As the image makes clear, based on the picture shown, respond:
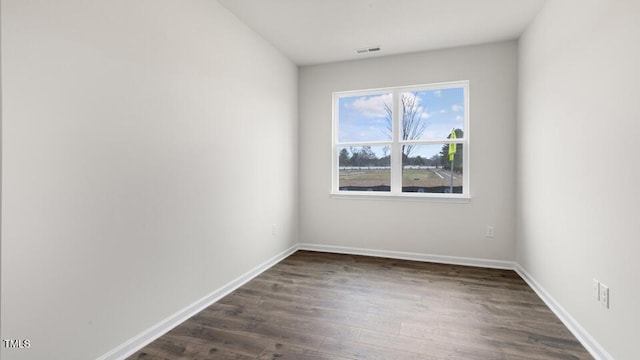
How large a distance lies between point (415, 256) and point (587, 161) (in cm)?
224

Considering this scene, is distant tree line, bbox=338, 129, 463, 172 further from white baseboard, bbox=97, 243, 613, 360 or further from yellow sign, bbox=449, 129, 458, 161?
white baseboard, bbox=97, 243, 613, 360

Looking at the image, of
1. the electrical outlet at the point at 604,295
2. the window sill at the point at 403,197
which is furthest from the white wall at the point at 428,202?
the electrical outlet at the point at 604,295

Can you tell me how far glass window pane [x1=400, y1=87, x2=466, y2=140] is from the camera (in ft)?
12.4

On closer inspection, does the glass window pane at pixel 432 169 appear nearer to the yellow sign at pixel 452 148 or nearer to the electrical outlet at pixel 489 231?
the yellow sign at pixel 452 148

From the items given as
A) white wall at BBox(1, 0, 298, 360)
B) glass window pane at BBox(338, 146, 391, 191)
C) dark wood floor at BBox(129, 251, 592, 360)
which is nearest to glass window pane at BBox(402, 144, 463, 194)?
glass window pane at BBox(338, 146, 391, 191)

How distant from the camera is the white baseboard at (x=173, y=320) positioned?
6.08ft

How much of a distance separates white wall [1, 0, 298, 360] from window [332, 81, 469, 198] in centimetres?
165

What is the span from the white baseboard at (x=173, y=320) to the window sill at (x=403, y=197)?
146cm

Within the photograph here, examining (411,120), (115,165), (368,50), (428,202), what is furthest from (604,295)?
(368,50)

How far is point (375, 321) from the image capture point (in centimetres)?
232

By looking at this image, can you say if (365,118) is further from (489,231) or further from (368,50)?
(489,231)

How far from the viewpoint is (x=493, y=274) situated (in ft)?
11.0

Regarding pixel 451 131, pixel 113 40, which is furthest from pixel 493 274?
pixel 113 40

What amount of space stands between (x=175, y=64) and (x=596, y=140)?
9.43 ft
